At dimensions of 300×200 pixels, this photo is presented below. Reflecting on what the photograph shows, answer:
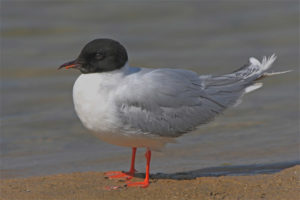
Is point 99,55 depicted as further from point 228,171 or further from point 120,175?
point 228,171

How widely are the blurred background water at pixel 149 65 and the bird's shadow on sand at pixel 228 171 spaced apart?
0.78 ft

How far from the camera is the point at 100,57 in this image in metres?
5.57

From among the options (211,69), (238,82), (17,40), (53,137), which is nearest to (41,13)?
(17,40)

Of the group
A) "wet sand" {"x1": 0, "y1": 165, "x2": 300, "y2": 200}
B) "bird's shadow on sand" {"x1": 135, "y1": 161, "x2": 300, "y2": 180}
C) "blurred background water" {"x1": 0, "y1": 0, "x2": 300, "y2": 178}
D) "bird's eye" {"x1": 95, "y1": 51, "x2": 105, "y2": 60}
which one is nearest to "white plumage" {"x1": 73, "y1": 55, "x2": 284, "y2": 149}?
"bird's eye" {"x1": 95, "y1": 51, "x2": 105, "y2": 60}

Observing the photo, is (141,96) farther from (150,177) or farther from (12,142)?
(12,142)

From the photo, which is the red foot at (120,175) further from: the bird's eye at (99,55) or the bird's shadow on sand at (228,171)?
the bird's eye at (99,55)

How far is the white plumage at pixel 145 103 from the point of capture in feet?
17.7

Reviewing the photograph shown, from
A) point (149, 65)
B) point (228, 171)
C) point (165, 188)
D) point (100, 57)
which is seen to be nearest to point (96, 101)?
point (100, 57)

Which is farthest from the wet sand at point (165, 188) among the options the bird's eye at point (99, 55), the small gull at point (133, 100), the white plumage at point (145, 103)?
the bird's eye at point (99, 55)

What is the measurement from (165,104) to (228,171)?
3.94ft

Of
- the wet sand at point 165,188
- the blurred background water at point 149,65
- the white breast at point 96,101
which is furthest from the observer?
the blurred background water at point 149,65

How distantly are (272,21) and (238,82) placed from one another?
7.37 meters

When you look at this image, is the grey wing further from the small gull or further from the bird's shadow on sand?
the bird's shadow on sand

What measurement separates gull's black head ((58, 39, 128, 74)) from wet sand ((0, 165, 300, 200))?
1104 mm
